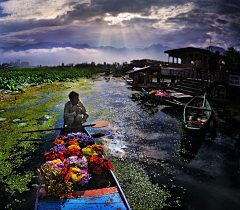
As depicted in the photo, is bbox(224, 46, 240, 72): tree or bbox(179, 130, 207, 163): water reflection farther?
bbox(224, 46, 240, 72): tree

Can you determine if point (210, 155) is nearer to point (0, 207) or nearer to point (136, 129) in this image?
point (136, 129)

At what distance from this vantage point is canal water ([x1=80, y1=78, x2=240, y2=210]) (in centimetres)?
437

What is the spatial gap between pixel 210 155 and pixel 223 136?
2.28 meters

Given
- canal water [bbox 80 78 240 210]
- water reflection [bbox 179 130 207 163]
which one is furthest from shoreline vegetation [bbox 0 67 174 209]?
water reflection [bbox 179 130 207 163]

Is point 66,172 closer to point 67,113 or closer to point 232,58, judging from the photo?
point 67,113

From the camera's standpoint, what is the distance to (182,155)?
6281 mm

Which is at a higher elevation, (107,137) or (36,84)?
(36,84)

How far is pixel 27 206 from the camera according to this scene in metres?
3.93

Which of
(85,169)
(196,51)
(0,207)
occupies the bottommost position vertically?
(0,207)

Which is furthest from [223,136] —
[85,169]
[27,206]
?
[27,206]

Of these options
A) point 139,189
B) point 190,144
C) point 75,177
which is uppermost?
point 75,177

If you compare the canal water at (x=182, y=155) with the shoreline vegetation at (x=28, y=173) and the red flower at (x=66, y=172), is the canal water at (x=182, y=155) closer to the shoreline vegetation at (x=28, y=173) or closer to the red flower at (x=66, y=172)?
the shoreline vegetation at (x=28, y=173)

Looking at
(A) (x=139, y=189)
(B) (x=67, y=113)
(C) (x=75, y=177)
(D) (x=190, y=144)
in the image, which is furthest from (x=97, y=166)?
(D) (x=190, y=144)

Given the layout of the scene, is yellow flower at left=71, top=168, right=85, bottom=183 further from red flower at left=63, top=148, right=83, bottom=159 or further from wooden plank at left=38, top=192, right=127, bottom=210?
red flower at left=63, top=148, right=83, bottom=159
